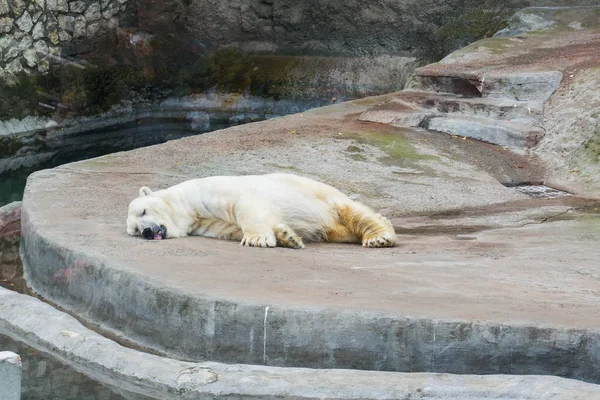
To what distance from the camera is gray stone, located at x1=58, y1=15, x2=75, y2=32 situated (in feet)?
48.0

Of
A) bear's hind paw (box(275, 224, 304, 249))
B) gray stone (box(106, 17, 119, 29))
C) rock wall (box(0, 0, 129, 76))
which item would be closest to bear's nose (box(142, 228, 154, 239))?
bear's hind paw (box(275, 224, 304, 249))

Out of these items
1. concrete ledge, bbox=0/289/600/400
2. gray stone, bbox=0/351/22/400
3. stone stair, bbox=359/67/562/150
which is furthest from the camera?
stone stair, bbox=359/67/562/150

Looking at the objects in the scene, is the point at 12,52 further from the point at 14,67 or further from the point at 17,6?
the point at 17,6

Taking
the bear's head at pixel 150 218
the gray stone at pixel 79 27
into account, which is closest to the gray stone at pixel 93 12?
the gray stone at pixel 79 27

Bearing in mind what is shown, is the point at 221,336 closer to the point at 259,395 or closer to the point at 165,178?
the point at 259,395

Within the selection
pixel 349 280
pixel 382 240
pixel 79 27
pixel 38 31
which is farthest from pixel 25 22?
pixel 349 280

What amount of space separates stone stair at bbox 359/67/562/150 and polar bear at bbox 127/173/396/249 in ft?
13.1

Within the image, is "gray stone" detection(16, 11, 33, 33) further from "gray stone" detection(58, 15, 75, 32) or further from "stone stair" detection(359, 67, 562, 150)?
"stone stair" detection(359, 67, 562, 150)

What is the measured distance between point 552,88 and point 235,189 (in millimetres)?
5166

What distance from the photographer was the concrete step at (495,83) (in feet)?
33.5

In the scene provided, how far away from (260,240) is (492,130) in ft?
15.5

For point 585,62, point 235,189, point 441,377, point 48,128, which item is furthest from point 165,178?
point 48,128

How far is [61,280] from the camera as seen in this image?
5906mm

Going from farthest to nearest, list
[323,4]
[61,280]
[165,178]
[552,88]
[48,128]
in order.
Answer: [323,4]
[48,128]
[552,88]
[165,178]
[61,280]
